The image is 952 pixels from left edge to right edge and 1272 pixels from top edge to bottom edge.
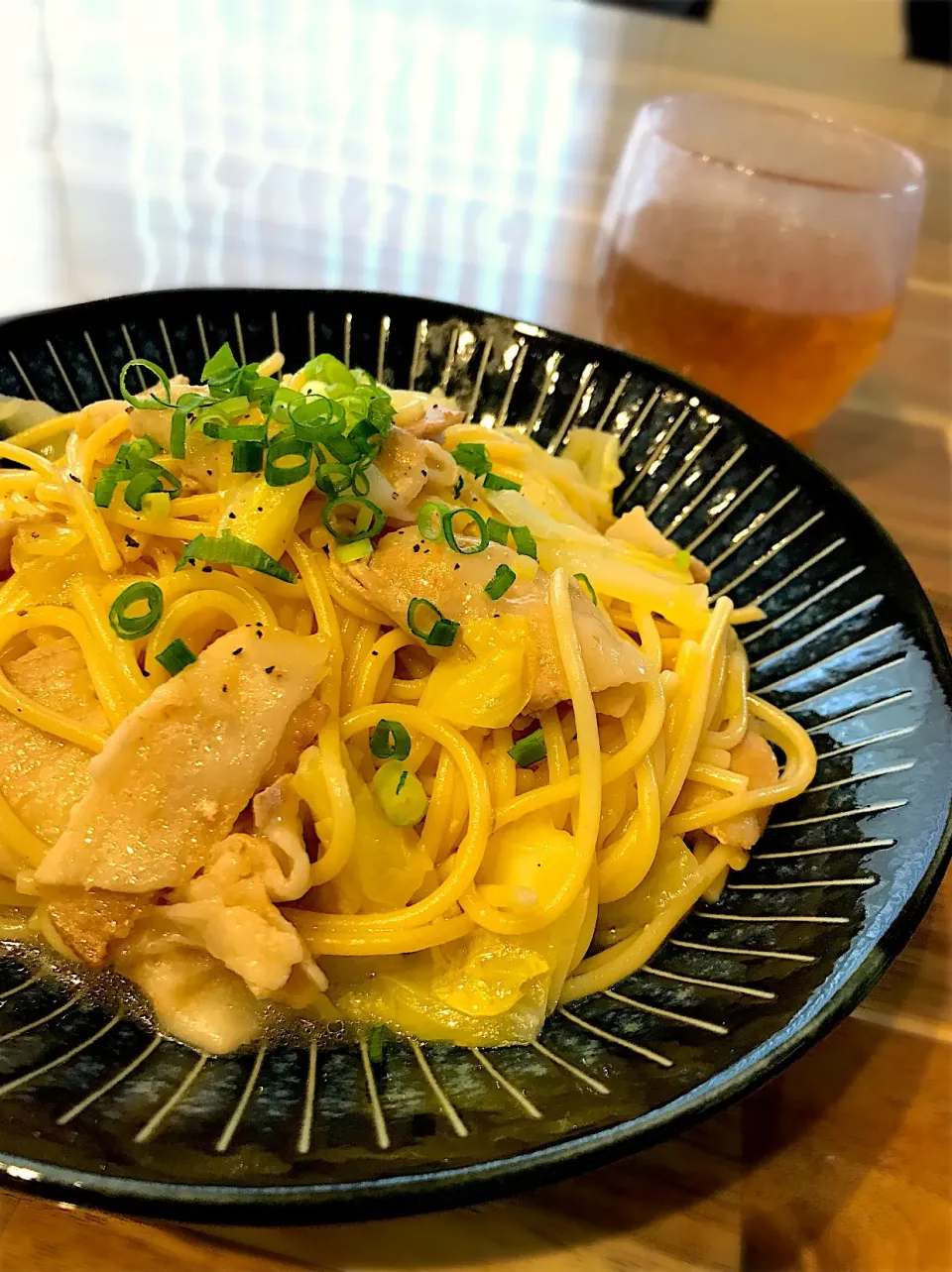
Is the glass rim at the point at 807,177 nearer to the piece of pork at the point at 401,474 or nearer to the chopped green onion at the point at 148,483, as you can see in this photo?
the piece of pork at the point at 401,474

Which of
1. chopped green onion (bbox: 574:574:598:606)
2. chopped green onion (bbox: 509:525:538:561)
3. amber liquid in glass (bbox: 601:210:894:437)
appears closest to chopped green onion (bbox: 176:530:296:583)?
chopped green onion (bbox: 509:525:538:561)

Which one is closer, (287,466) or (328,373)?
(287,466)

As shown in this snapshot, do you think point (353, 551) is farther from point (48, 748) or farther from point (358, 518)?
point (48, 748)

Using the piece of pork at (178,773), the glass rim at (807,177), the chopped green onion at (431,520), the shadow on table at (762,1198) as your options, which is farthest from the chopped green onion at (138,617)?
the glass rim at (807,177)

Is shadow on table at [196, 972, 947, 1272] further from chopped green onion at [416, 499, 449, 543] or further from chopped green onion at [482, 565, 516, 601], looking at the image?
chopped green onion at [416, 499, 449, 543]

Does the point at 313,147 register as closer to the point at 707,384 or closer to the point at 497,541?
the point at 707,384

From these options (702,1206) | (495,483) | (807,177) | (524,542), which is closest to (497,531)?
(524,542)
